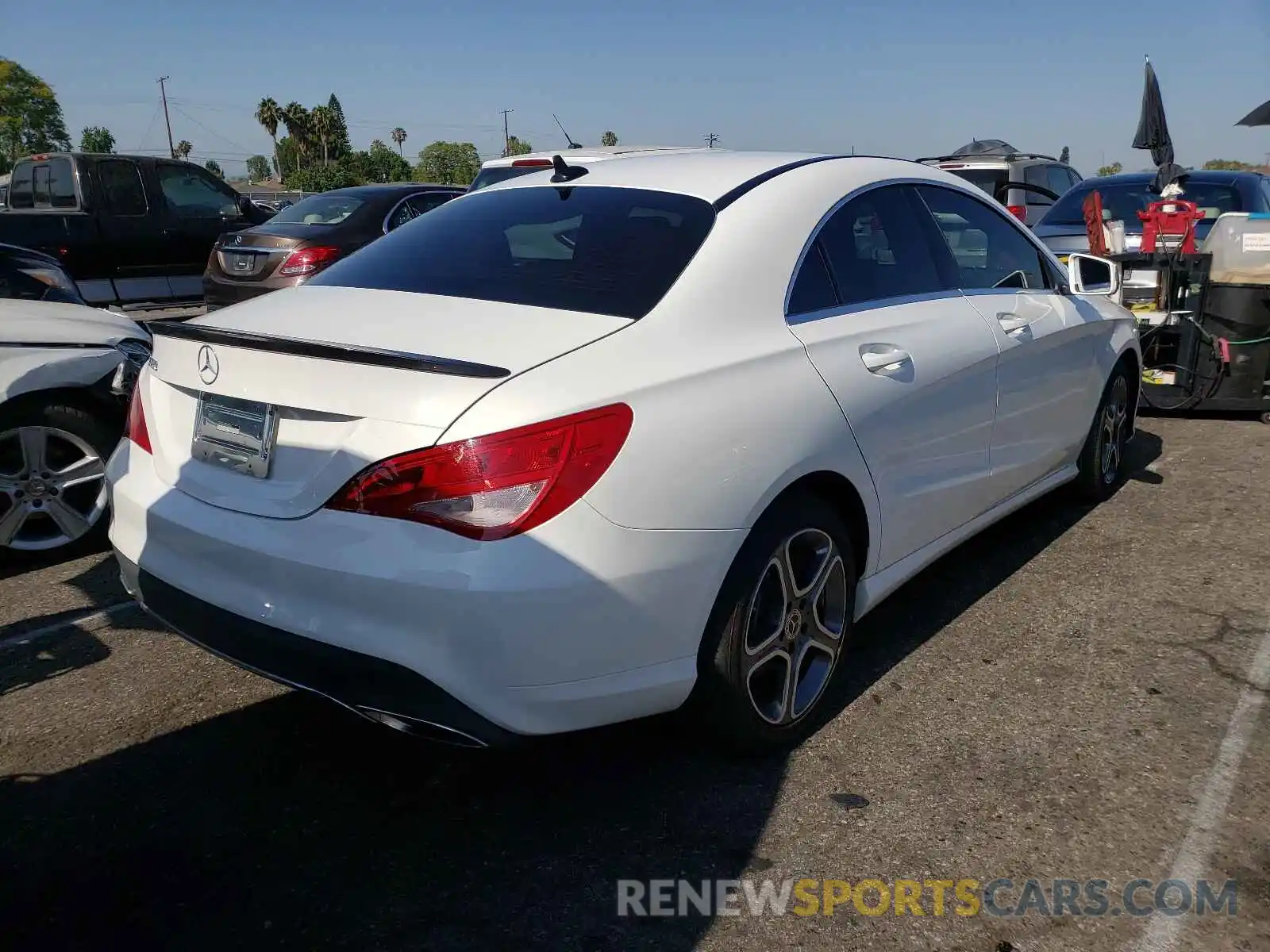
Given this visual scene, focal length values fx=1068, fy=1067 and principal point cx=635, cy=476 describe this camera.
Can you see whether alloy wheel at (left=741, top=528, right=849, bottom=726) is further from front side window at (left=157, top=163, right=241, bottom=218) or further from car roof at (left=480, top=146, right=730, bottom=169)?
front side window at (left=157, top=163, right=241, bottom=218)

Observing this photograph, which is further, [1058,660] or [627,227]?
[1058,660]

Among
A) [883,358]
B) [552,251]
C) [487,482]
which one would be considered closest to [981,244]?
[883,358]

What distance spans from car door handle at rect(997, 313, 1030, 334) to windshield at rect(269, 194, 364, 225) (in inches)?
284

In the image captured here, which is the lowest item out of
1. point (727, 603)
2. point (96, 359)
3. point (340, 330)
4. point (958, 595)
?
point (958, 595)

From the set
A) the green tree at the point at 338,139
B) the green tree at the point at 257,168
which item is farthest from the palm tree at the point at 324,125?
the green tree at the point at 257,168

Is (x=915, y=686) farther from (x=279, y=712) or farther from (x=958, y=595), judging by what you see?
(x=279, y=712)

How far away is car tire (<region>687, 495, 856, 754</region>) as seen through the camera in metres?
2.70

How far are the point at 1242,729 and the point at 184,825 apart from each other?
2.97 metres

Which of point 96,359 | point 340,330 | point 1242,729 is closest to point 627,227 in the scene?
point 340,330

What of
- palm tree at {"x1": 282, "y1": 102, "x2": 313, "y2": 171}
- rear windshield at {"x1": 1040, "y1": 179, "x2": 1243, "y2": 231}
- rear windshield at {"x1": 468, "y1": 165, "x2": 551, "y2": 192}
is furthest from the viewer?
palm tree at {"x1": 282, "y1": 102, "x2": 313, "y2": 171}

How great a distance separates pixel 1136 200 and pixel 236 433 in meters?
8.84

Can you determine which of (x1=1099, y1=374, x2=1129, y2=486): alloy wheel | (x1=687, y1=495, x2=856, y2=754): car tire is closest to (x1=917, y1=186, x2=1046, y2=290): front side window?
(x1=1099, y1=374, x2=1129, y2=486): alloy wheel

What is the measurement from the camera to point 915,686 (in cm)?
344

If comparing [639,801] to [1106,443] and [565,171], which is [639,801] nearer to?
[565,171]
